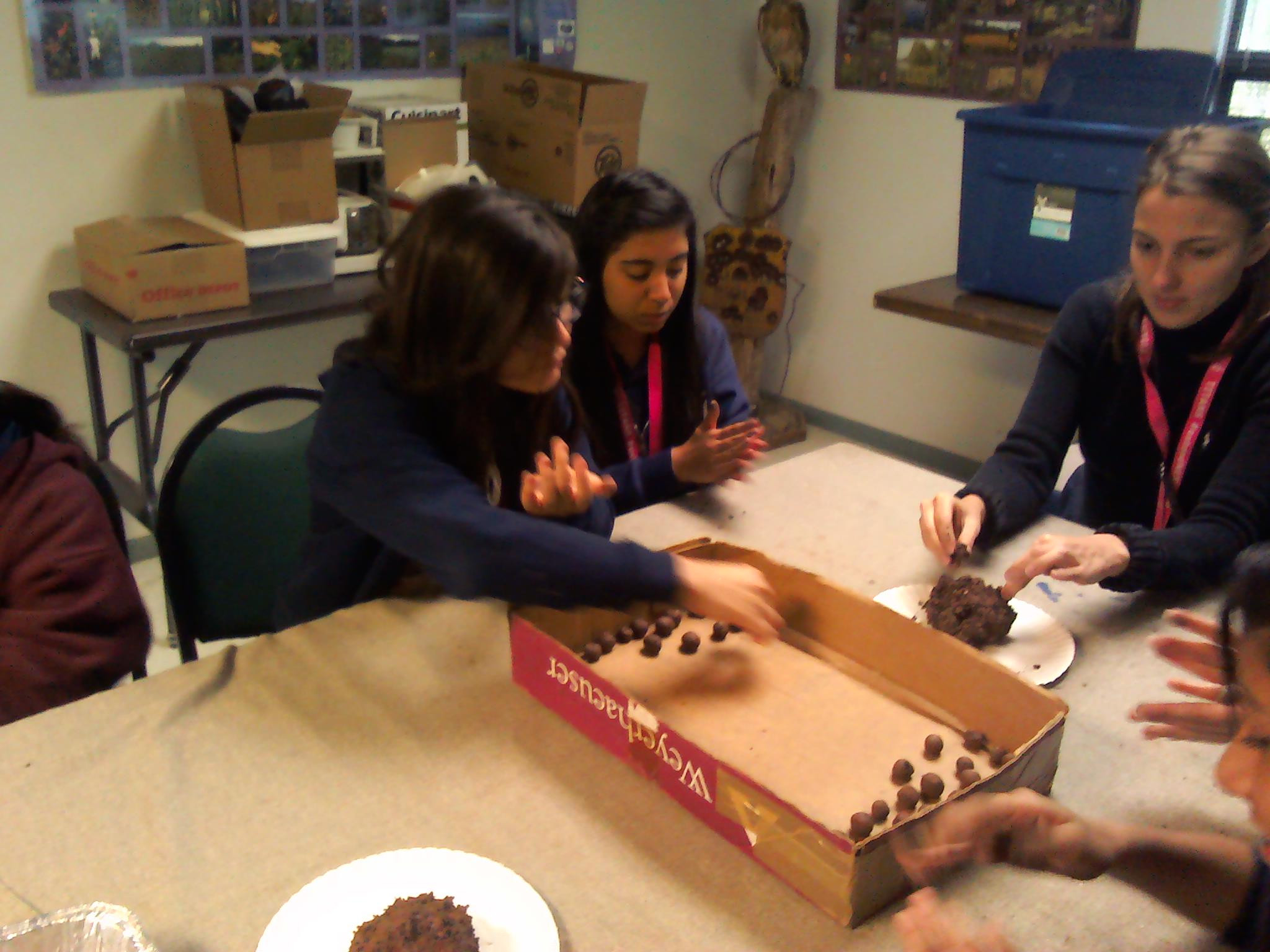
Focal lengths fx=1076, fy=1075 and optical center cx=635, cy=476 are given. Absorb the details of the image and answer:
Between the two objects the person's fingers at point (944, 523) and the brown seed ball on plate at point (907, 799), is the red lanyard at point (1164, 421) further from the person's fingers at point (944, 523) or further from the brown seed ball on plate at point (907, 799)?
the brown seed ball on plate at point (907, 799)

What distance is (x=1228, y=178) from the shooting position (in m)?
1.52

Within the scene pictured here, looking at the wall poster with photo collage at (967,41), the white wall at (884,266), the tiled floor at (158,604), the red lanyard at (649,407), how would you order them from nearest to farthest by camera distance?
1. the red lanyard at (649,407)
2. the tiled floor at (158,604)
3. the wall poster with photo collage at (967,41)
4. the white wall at (884,266)

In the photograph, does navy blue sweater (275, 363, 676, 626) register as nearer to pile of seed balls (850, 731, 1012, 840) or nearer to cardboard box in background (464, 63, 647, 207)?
pile of seed balls (850, 731, 1012, 840)

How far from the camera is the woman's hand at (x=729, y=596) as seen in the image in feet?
3.68

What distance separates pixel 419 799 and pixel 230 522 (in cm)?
69

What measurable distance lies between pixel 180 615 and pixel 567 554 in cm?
66

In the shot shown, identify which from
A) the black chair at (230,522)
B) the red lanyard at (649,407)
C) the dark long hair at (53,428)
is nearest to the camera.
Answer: the dark long hair at (53,428)

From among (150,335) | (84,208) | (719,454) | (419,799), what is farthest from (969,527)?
(84,208)

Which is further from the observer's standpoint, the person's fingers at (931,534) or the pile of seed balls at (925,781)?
the person's fingers at (931,534)

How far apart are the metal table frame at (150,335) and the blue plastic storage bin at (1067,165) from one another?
61.4 inches

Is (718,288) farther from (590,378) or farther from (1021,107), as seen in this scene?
(590,378)


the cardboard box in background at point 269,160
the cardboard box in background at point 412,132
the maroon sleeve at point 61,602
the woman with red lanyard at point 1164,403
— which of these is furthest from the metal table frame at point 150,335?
the woman with red lanyard at point 1164,403

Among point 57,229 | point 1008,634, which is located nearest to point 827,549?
point 1008,634

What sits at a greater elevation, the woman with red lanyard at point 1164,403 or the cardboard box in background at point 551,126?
the cardboard box in background at point 551,126
